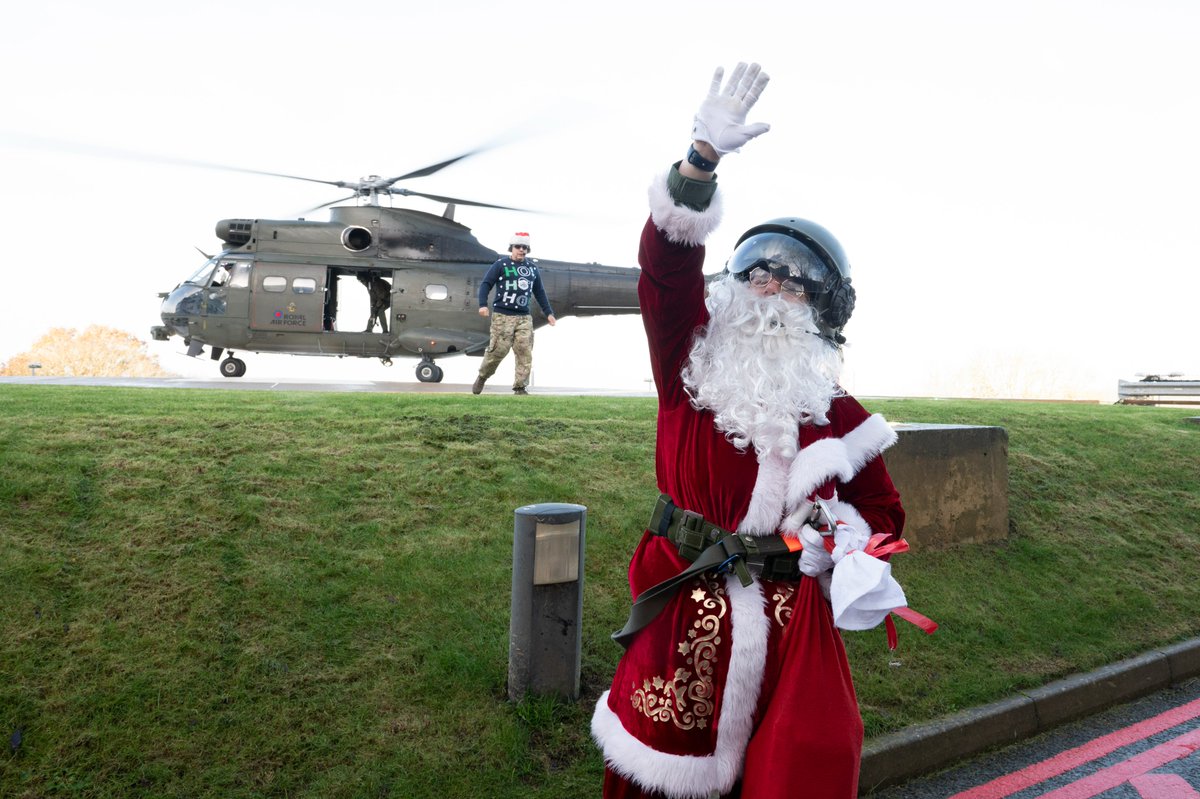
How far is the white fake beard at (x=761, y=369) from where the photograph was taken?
223 centimetres

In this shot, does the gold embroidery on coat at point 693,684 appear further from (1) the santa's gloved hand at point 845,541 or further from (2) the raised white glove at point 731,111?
(2) the raised white glove at point 731,111

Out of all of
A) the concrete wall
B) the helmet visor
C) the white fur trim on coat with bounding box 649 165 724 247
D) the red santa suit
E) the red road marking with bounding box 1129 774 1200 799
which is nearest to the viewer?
the red santa suit

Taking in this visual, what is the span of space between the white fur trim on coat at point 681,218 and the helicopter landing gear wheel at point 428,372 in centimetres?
1509

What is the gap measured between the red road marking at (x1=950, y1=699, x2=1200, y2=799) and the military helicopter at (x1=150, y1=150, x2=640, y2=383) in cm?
1397

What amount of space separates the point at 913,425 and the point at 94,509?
17.9ft

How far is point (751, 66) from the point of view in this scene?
6.96 feet

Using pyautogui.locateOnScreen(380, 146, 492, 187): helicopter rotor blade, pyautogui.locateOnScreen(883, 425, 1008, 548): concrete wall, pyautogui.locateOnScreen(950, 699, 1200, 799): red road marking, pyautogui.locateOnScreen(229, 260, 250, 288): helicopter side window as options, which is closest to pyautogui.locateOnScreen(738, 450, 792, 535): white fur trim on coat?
pyautogui.locateOnScreen(950, 699, 1200, 799): red road marking

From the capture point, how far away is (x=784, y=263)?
236 centimetres

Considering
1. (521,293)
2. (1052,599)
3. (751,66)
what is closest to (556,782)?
(751,66)

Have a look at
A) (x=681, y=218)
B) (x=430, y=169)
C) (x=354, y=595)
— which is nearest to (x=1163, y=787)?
(x=681, y=218)

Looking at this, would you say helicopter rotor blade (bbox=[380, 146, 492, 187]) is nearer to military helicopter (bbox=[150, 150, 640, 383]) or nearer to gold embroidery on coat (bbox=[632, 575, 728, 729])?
military helicopter (bbox=[150, 150, 640, 383])

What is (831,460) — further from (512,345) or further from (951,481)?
(512,345)

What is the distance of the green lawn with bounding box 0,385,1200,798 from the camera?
3303mm

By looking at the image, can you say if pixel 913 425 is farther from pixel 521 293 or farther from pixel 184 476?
pixel 521 293
